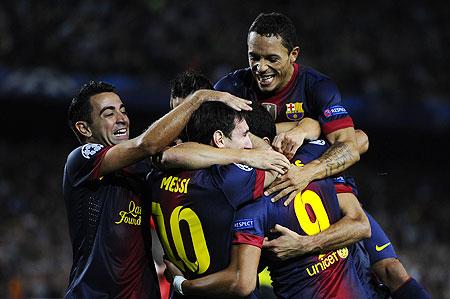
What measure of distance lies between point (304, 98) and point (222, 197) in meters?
1.50

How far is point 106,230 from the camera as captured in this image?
4.97m

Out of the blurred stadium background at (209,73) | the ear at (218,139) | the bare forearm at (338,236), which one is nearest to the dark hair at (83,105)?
the ear at (218,139)

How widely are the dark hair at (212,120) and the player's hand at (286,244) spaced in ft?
2.10

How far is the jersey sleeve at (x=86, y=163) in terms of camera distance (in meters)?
4.91

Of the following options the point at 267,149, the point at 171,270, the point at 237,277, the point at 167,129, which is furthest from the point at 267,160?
the point at 171,270

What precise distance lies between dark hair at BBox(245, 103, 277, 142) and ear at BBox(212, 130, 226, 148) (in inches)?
9.8

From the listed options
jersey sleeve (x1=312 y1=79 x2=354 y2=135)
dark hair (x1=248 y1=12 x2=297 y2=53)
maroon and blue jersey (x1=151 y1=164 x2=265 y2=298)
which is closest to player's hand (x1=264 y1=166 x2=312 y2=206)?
Answer: maroon and blue jersey (x1=151 y1=164 x2=265 y2=298)

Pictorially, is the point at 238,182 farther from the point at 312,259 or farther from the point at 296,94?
the point at 296,94

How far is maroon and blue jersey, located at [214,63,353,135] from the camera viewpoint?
5582mm

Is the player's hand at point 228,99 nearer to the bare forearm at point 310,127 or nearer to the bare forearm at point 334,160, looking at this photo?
the bare forearm at point 334,160

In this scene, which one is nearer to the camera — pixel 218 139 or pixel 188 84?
pixel 218 139

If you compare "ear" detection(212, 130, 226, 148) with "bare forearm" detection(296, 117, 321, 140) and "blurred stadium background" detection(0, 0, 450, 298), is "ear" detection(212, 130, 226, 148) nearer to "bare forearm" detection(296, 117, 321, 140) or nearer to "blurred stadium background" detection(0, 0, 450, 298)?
"bare forearm" detection(296, 117, 321, 140)

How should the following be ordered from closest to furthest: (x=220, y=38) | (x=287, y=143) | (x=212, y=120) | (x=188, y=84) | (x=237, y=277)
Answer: (x=237, y=277)
(x=212, y=120)
(x=287, y=143)
(x=188, y=84)
(x=220, y=38)

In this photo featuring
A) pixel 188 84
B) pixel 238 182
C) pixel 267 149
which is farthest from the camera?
pixel 188 84
